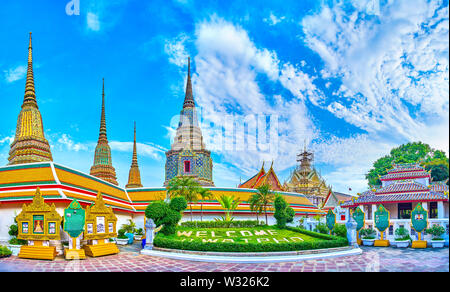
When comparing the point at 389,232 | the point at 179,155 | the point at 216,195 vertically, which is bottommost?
the point at 389,232

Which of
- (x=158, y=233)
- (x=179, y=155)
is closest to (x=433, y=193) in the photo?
(x=158, y=233)

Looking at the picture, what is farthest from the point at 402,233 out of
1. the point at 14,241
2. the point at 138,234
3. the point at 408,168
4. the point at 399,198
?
the point at 14,241

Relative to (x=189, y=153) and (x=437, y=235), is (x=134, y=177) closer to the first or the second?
(x=189, y=153)

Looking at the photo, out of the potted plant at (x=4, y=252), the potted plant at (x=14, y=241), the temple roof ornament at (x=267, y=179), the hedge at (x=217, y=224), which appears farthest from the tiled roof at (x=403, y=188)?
the potted plant at (x=4, y=252)

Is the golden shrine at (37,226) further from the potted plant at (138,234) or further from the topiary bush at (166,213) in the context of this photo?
the potted plant at (138,234)

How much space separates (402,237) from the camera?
64.6 feet

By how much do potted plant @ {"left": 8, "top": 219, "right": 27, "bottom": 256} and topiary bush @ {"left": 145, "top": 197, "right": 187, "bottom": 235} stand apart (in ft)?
20.6

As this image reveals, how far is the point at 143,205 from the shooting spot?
92.0ft

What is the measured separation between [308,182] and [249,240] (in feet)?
118

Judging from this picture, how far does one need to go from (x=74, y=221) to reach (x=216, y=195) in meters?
16.8

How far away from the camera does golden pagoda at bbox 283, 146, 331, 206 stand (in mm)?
49469

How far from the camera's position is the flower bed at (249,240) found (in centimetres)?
1429

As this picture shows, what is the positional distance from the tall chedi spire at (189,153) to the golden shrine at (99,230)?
22.0 metres
